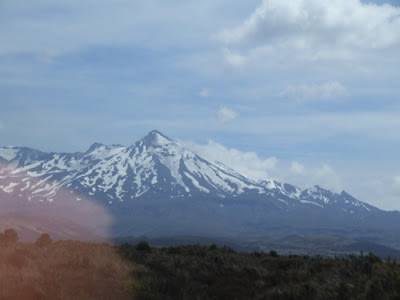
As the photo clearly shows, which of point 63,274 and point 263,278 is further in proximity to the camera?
point 263,278

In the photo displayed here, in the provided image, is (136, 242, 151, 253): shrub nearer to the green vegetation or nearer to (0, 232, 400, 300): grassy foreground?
(0, 232, 400, 300): grassy foreground

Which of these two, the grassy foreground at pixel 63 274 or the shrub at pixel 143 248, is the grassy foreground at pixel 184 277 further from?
the shrub at pixel 143 248

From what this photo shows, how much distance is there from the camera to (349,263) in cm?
2183

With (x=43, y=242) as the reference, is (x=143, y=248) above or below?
above

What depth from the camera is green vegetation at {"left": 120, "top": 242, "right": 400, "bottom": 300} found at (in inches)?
675

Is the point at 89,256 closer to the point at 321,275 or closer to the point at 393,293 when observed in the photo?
the point at 321,275

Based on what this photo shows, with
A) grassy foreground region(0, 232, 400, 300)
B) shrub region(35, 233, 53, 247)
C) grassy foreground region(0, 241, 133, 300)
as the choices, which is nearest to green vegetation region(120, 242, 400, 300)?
grassy foreground region(0, 232, 400, 300)

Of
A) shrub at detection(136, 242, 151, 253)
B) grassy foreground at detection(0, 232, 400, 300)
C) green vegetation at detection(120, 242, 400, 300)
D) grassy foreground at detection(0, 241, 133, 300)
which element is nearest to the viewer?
green vegetation at detection(120, 242, 400, 300)

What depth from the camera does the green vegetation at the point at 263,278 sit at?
17156 millimetres

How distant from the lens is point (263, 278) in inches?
827

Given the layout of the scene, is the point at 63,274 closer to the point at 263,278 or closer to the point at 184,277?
the point at 184,277

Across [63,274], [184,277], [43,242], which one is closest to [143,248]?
[43,242]

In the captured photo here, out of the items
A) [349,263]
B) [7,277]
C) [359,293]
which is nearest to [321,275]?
[349,263]

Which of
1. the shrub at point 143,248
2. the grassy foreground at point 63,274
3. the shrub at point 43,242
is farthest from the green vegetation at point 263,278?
the shrub at point 43,242
